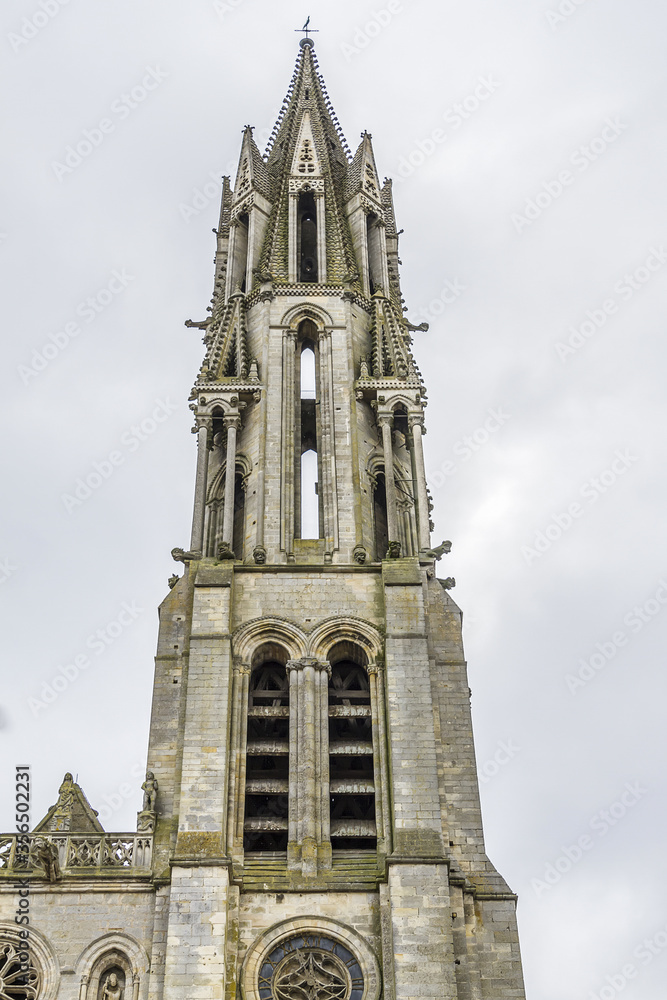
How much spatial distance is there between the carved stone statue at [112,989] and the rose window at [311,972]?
100 inches

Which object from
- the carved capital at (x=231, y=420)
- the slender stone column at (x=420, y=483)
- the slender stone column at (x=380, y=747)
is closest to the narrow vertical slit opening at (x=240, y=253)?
the carved capital at (x=231, y=420)

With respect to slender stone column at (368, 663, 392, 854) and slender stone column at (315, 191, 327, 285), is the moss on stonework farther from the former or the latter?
slender stone column at (315, 191, 327, 285)

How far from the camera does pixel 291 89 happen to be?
48562 millimetres

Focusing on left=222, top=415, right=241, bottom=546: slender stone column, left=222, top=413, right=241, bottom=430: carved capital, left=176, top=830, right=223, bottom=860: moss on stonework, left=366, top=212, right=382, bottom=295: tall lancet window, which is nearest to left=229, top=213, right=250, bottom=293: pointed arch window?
left=366, top=212, right=382, bottom=295: tall lancet window

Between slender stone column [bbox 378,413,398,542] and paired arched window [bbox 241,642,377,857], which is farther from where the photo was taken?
slender stone column [bbox 378,413,398,542]

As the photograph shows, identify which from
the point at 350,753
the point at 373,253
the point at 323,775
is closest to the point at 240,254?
the point at 373,253

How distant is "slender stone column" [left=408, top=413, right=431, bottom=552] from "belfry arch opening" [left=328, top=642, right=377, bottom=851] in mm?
3950

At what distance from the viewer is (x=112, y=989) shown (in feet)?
82.4

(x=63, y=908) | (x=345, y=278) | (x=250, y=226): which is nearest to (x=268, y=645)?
(x=63, y=908)

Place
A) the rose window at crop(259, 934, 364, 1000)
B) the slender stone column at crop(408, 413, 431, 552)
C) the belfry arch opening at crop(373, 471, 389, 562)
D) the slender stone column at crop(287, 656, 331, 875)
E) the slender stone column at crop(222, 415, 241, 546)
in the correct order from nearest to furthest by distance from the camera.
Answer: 1. the rose window at crop(259, 934, 364, 1000)
2. the slender stone column at crop(287, 656, 331, 875)
3. the slender stone column at crop(222, 415, 241, 546)
4. the slender stone column at crop(408, 413, 431, 552)
5. the belfry arch opening at crop(373, 471, 389, 562)

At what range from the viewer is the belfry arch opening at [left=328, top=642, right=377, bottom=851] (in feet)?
90.3

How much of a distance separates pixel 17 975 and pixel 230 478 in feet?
41.1

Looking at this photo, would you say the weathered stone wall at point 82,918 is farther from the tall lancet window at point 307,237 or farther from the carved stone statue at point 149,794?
the tall lancet window at point 307,237

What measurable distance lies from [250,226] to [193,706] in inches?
700
